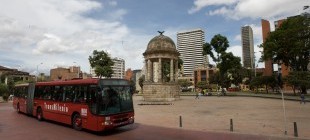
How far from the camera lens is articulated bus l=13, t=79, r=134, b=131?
12.9 meters

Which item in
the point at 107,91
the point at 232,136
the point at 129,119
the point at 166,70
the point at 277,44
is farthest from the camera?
the point at 166,70

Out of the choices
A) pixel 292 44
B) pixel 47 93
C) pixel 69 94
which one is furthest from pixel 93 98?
pixel 292 44

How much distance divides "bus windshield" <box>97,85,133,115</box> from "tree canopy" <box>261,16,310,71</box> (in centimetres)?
4317

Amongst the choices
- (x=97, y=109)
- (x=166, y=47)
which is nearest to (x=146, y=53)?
(x=166, y=47)

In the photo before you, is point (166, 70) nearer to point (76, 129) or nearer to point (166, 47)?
point (166, 47)

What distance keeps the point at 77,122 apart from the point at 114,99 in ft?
9.64

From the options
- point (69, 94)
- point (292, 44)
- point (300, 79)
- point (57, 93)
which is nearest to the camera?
point (69, 94)

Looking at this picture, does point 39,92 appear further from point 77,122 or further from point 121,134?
point 121,134

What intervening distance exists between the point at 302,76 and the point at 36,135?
4544 cm

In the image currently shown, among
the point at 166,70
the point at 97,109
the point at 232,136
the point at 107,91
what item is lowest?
the point at 232,136

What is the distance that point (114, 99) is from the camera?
44.3ft

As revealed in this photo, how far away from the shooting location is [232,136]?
12406mm

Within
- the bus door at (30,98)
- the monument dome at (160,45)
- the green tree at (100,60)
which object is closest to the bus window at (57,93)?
the bus door at (30,98)

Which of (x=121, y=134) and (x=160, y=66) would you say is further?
(x=160, y=66)
